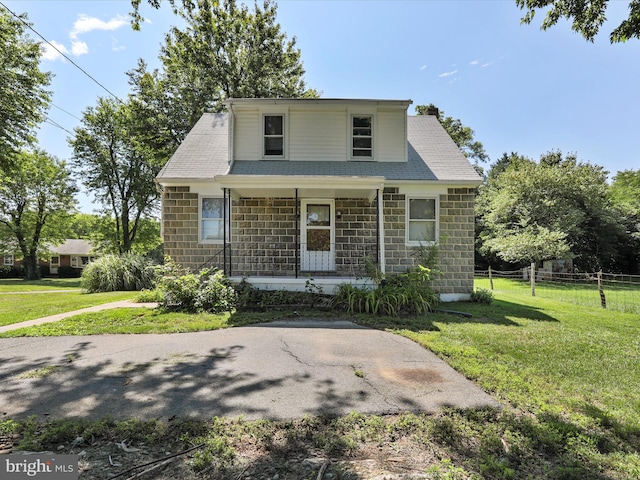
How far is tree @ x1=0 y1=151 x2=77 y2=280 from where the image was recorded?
86.9 ft

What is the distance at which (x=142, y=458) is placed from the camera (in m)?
2.26

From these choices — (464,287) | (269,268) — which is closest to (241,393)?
(269,268)

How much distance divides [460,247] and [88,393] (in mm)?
9267

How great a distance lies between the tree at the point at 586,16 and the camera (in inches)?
207

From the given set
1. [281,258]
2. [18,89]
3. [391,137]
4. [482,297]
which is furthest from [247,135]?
[18,89]

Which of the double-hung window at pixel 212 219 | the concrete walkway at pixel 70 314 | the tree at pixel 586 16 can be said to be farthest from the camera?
the double-hung window at pixel 212 219

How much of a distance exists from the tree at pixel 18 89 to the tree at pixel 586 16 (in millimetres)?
15786

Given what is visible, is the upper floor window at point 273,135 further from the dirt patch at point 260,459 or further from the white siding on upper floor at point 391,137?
the dirt patch at point 260,459

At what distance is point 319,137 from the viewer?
10336 millimetres

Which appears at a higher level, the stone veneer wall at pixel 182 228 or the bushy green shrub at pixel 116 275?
the stone veneer wall at pixel 182 228

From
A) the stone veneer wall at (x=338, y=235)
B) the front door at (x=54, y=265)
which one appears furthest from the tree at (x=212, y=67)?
the front door at (x=54, y=265)

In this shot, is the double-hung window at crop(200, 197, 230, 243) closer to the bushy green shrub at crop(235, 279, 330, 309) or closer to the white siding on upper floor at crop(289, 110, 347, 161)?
the bushy green shrub at crop(235, 279, 330, 309)

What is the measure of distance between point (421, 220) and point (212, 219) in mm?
6456

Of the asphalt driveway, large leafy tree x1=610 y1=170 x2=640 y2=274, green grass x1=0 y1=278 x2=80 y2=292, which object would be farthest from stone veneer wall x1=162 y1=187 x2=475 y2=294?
large leafy tree x1=610 y1=170 x2=640 y2=274
